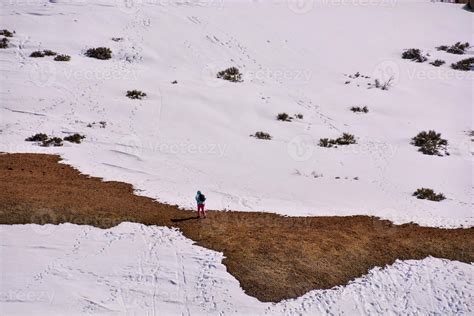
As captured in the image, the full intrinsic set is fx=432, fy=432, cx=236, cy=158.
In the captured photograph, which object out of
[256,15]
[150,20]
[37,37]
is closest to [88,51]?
[37,37]

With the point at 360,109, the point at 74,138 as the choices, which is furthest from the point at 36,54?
the point at 360,109

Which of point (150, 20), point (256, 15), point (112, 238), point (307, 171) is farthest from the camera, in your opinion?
point (256, 15)

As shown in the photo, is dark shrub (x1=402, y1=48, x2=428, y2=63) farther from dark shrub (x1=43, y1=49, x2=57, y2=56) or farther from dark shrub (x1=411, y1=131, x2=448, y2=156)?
dark shrub (x1=43, y1=49, x2=57, y2=56)

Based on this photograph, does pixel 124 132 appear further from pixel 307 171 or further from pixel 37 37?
pixel 37 37

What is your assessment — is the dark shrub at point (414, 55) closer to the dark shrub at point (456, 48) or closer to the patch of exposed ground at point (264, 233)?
the dark shrub at point (456, 48)

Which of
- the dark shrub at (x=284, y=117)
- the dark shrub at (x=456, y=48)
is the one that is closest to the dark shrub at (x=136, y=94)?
the dark shrub at (x=284, y=117)
